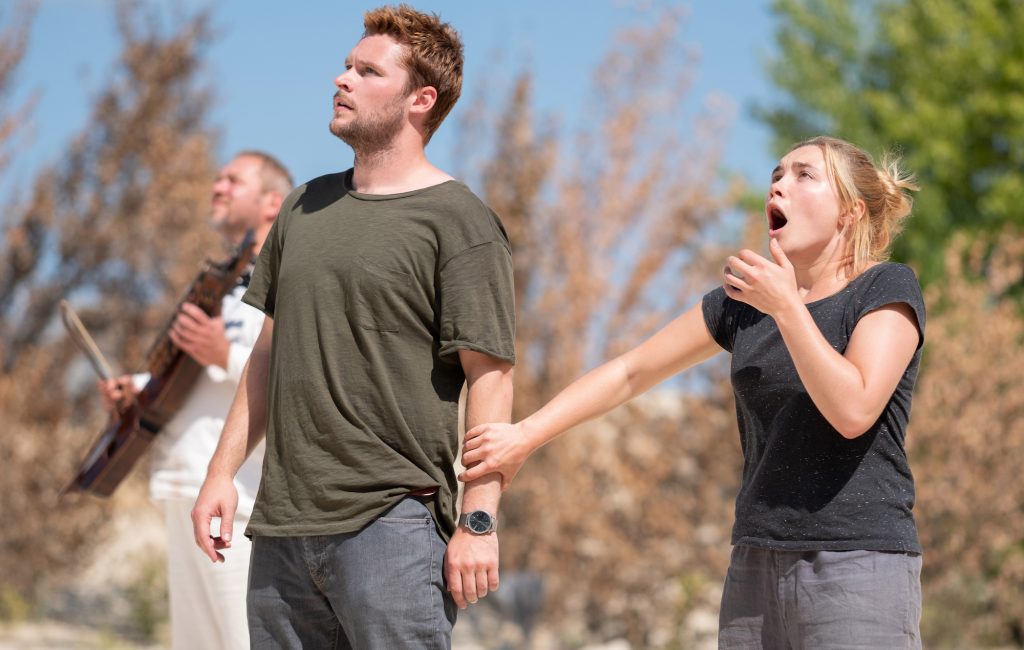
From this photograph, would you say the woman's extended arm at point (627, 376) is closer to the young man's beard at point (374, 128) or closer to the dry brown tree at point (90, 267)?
the young man's beard at point (374, 128)

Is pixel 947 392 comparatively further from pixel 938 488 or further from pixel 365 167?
pixel 365 167

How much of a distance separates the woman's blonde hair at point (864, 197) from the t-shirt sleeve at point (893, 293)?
0.11 metres

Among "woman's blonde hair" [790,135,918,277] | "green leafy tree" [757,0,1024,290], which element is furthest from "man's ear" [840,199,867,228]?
"green leafy tree" [757,0,1024,290]

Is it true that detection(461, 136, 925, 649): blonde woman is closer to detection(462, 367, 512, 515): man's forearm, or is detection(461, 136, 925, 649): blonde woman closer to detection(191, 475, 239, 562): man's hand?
detection(462, 367, 512, 515): man's forearm

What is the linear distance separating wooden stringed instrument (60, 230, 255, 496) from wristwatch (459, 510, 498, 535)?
167cm

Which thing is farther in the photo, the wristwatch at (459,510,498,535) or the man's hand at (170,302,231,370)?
the man's hand at (170,302,231,370)

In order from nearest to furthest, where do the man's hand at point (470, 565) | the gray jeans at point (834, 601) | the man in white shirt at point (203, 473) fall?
the gray jeans at point (834, 601) < the man's hand at point (470, 565) < the man in white shirt at point (203, 473)

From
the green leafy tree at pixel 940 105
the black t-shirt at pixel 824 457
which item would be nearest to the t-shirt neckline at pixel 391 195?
the black t-shirt at pixel 824 457

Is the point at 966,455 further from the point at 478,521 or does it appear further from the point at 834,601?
the point at 478,521

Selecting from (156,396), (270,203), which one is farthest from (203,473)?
(270,203)

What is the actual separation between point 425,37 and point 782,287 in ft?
3.32

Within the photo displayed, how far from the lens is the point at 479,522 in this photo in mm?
2580

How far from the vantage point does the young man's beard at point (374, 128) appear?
2801 millimetres

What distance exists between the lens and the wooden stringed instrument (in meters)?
4.03
